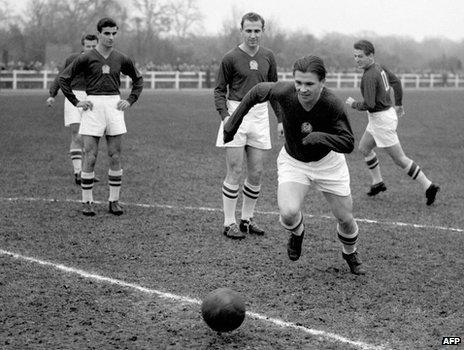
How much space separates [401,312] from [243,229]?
3352mm

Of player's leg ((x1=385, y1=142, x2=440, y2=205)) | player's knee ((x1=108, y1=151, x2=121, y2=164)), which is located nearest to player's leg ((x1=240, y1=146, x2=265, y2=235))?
player's knee ((x1=108, y1=151, x2=121, y2=164))

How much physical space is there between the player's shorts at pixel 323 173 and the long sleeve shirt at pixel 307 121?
0.07 metres

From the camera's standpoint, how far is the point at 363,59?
37.5 ft

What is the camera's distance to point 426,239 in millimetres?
9234

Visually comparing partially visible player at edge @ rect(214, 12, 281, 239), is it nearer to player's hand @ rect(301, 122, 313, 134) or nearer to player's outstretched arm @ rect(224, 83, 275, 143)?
player's outstretched arm @ rect(224, 83, 275, 143)

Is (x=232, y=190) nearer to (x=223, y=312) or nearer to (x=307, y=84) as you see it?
(x=307, y=84)

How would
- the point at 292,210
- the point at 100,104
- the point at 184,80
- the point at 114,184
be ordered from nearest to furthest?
the point at 292,210, the point at 100,104, the point at 114,184, the point at 184,80

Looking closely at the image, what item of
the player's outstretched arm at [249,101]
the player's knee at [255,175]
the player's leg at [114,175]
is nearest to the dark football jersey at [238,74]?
the player's knee at [255,175]

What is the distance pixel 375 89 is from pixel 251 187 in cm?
310

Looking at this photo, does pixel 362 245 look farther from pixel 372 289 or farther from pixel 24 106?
pixel 24 106

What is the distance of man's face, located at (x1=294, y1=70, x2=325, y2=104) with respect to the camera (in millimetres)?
6911

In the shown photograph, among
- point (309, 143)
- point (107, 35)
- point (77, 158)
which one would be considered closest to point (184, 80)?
point (77, 158)

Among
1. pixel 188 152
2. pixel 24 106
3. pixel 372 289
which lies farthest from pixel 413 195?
pixel 24 106

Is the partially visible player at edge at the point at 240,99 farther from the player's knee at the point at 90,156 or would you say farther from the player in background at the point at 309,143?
the player's knee at the point at 90,156
